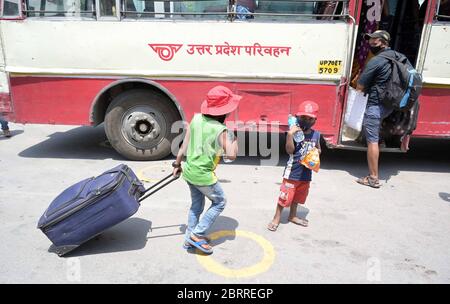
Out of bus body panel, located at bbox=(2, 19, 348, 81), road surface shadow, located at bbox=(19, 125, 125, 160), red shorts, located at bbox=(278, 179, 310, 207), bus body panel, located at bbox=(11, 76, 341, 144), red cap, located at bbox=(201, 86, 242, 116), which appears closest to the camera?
red cap, located at bbox=(201, 86, 242, 116)

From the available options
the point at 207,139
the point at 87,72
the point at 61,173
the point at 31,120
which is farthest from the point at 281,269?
the point at 31,120

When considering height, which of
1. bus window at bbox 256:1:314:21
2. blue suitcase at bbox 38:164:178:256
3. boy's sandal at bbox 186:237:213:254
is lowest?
boy's sandal at bbox 186:237:213:254

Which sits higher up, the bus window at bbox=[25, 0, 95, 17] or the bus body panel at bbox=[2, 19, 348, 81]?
the bus window at bbox=[25, 0, 95, 17]

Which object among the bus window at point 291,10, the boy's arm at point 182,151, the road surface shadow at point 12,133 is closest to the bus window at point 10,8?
the road surface shadow at point 12,133

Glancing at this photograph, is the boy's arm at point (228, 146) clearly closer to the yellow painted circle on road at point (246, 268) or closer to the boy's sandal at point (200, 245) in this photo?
the boy's sandal at point (200, 245)

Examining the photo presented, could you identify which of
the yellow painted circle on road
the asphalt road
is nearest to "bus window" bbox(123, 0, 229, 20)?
the asphalt road

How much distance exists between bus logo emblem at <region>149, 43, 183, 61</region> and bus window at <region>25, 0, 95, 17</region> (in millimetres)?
938

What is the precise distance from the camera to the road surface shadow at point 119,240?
9.30ft

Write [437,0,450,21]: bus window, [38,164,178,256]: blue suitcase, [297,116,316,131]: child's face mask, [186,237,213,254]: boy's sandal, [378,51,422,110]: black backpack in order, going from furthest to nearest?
[437,0,450,21]: bus window → [378,51,422,110]: black backpack → [297,116,316,131]: child's face mask → [186,237,213,254]: boy's sandal → [38,164,178,256]: blue suitcase

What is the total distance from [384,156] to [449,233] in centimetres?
251

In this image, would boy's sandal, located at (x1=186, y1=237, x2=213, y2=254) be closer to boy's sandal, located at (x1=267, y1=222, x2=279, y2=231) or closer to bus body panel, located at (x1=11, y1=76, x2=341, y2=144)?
boy's sandal, located at (x1=267, y1=222, x2=279, y2=231)

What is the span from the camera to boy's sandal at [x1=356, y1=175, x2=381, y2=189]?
4.31 m

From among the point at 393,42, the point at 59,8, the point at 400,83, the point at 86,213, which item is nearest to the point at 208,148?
the point at 86,213
